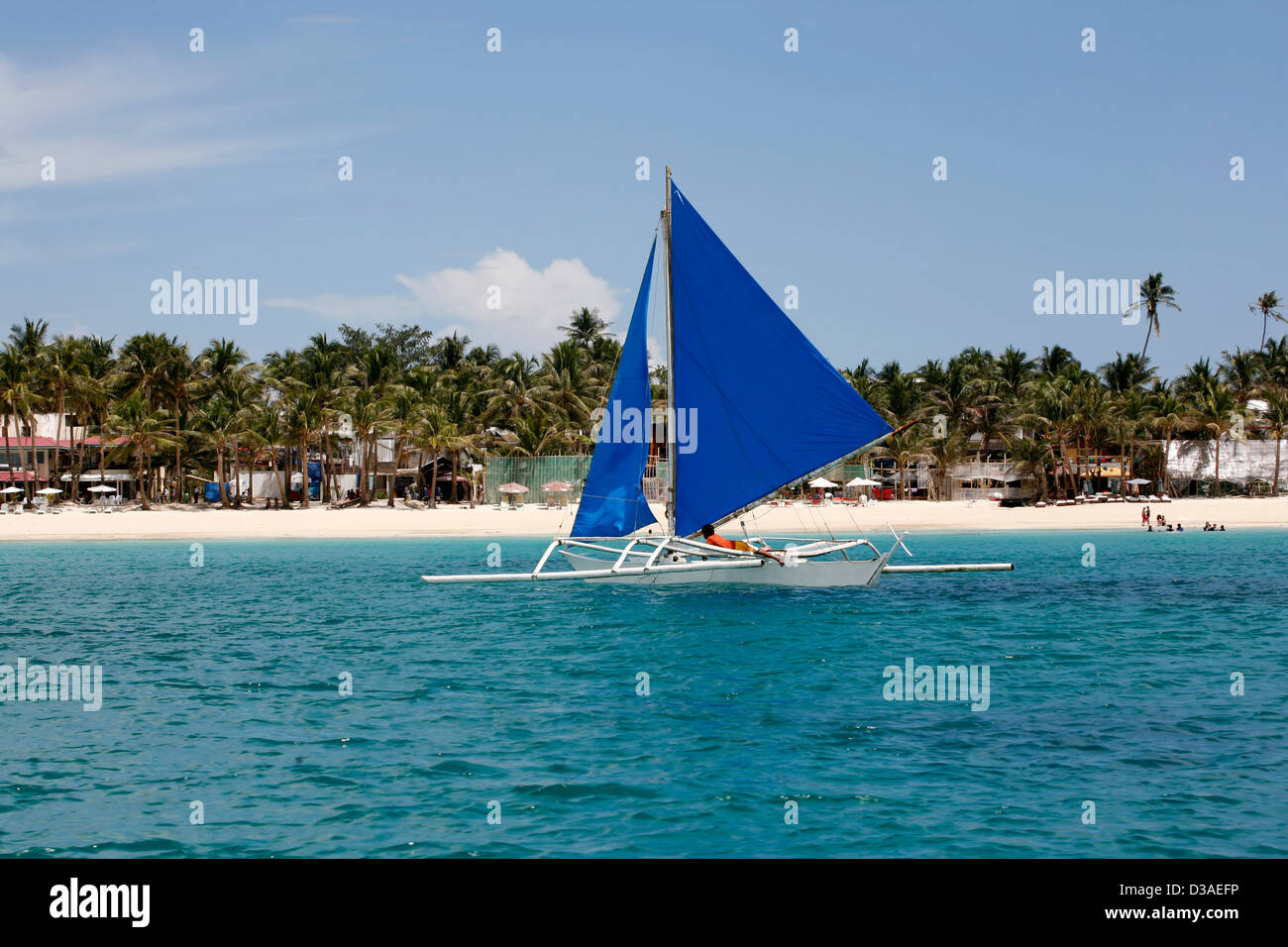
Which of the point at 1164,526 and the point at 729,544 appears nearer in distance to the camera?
the point at 729,544

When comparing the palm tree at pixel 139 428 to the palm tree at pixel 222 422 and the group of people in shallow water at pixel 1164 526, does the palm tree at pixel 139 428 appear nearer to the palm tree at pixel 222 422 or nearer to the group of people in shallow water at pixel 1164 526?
the palm tree at pixel 222 422

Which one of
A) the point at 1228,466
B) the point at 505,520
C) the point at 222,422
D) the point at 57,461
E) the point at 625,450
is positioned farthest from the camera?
the point at 57,461

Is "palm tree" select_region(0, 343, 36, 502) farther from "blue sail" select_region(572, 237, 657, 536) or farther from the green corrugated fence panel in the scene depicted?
"blue sail" select_region(572, 237, 657, 536)

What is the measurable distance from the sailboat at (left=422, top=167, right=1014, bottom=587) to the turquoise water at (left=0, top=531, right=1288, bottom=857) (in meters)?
1.44

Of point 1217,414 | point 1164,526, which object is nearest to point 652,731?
point 1164,526

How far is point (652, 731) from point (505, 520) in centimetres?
5330

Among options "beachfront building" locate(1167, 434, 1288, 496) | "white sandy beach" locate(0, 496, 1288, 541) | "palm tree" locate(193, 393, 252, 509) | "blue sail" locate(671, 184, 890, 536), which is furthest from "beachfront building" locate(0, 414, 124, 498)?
"beachfront building" locate(1167, 434, 1288, 496)

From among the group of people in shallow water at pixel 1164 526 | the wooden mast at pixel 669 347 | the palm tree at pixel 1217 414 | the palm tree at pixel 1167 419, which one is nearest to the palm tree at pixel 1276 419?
the palm tree at pixel 1217 414

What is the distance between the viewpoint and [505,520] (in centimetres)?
6656

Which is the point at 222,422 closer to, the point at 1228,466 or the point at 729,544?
the point at 729,544

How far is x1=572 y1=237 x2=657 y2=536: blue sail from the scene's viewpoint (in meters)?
28.4

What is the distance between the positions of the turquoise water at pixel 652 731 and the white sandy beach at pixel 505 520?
33.3 metres

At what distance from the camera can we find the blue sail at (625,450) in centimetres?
2838
